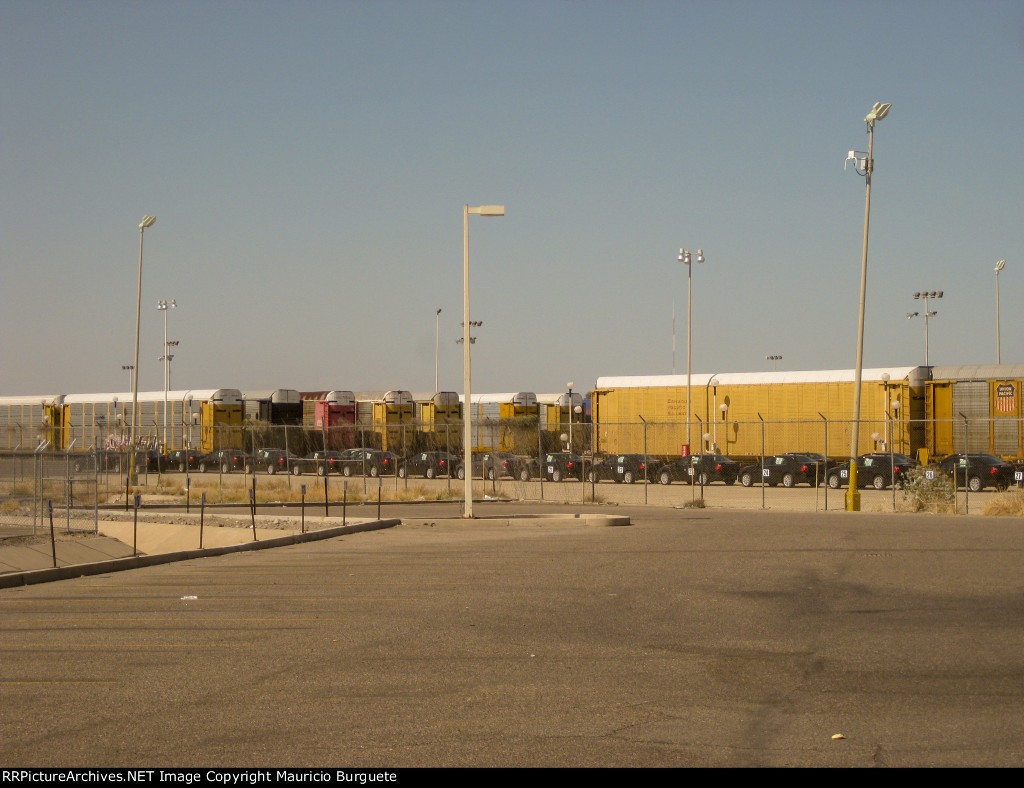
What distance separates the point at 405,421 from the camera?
5438 centimetres

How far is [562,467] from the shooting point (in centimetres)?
4297

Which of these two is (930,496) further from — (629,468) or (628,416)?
(628,416)

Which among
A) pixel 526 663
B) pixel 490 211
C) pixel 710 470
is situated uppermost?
pixel 490 211

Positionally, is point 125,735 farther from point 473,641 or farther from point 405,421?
point 405,421

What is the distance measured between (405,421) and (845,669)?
4637 cm

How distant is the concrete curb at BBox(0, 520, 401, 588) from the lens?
49.6ft

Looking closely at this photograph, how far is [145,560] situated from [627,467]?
93.8ft

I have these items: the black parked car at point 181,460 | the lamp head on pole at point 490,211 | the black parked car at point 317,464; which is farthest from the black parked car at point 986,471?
the black parked car at point 181,460

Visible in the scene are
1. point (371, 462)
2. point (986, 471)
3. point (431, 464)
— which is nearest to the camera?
point (986, 471)

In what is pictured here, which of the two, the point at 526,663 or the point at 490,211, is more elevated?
the point at 490,211

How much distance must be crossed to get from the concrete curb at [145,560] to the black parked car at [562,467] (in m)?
20.0

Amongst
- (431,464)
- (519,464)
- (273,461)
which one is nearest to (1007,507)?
(519,464)

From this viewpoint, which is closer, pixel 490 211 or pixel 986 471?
pixel 490 211

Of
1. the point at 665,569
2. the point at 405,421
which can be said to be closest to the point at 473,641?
the point at 665,569
